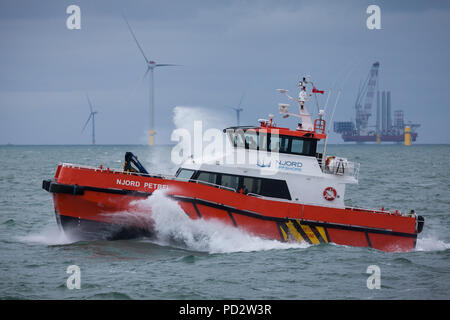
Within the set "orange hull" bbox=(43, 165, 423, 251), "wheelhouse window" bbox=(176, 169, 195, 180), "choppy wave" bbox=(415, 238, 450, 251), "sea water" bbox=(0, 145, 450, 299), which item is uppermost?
"wheelhouse window" bbox=(176, 169, 195, 180)

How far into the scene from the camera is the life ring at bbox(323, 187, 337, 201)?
52.6 ft

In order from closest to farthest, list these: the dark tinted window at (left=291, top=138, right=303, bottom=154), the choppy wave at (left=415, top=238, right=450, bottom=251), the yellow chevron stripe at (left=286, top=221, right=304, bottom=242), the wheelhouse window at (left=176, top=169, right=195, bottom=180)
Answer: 1. the yellow chevron stripe at (left=286, top=221, right=304, bottom=242)
2. the wheelhouse window at (left=176, top=169, right=195, bottom=180)
3. the dark tinted window at (left=291, top=138, right=303, bottom=154)
4. the choppy wave at (left=415, top=238, right=450, bottom=251)

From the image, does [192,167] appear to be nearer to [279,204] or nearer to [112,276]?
[279,204]

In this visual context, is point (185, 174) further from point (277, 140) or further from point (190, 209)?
point (277, 140)

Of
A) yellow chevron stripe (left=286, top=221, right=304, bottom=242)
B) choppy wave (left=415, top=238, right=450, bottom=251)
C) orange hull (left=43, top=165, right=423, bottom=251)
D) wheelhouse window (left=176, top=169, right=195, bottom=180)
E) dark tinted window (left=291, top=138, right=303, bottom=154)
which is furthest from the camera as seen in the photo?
choppy wave (left=415, top=238, right=450, bottom=251)

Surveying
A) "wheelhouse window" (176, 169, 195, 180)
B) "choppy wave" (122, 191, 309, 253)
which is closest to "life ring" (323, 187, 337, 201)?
"choppy wave" (122, 191, 309, 253)

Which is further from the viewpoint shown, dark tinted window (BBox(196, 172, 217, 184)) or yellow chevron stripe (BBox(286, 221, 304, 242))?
dark tinted window (BBox(196, 172, 217, 184))

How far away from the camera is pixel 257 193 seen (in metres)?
15.7

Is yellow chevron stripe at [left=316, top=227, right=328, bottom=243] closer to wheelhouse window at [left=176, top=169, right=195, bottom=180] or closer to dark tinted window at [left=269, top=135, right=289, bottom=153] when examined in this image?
dark tinted window at [left=269, top=135, right=289, bottom=153]

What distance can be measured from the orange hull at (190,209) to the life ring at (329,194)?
1.90 feet

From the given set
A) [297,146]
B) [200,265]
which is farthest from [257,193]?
[200,265]

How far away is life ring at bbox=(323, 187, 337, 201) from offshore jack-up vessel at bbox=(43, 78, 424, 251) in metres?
0.03
